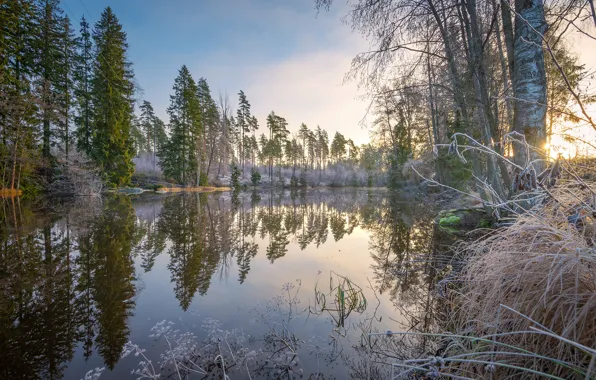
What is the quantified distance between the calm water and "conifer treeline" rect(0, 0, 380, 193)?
46.0 ft

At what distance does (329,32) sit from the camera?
6.18 meters

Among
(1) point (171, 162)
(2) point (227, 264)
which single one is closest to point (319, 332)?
(2) point (227, 264)

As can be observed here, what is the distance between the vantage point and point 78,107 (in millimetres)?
23000

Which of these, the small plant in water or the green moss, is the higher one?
the green moss

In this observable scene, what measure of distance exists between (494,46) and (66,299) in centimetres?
994

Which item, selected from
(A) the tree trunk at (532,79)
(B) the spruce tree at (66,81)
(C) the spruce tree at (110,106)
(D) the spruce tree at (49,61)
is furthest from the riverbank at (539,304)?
(B) the spruce tree at (66,81)

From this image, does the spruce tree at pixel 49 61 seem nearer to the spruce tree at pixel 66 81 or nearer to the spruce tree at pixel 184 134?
the spruce tree at pixel 66 81

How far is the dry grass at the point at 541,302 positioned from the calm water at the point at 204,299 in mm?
902

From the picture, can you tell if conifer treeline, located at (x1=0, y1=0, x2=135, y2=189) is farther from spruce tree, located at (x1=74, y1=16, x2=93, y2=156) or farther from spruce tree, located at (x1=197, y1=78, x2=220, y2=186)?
spruce tree, located at (x1=197, y1=78, x2=220, y2=186)

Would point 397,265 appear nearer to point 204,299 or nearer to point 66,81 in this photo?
point 204,299

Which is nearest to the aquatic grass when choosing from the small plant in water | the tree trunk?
the small plant in water

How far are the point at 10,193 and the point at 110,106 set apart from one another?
32.9 ft

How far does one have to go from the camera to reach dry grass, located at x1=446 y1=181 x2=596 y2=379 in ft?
3.59

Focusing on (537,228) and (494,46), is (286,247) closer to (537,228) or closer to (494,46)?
(537,228)
